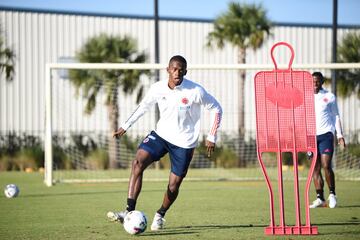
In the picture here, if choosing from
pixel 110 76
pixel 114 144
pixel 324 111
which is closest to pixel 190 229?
pixel 324 111

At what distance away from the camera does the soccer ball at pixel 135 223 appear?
34.0ft

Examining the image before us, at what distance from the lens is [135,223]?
1038 centimetres

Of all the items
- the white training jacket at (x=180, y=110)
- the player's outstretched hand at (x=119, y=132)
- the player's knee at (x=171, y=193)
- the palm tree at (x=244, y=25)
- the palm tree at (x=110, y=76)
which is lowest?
the player's knee at (x=171, y=193)

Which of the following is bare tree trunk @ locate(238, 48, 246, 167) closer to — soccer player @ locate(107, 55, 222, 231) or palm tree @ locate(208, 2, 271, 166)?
palm tree @ locate(208, 2, 271, 166)

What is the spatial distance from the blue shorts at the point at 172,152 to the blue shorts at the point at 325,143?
4.43 m

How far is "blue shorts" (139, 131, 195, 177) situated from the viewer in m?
11.4

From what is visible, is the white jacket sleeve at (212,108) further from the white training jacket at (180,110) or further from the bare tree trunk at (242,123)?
the bare tree trunk at (242,123)

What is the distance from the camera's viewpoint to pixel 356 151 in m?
27.4

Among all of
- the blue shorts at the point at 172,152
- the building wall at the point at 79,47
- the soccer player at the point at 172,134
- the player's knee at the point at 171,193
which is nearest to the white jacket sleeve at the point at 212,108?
the soccer player at the point at 172,134

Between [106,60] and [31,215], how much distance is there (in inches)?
751

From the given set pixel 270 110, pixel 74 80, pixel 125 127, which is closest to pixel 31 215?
pixel 125 127

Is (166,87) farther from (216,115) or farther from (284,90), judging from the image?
(284,90)

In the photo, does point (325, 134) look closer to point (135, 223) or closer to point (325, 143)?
point (325, 143)

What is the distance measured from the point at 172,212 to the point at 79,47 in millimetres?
23352
